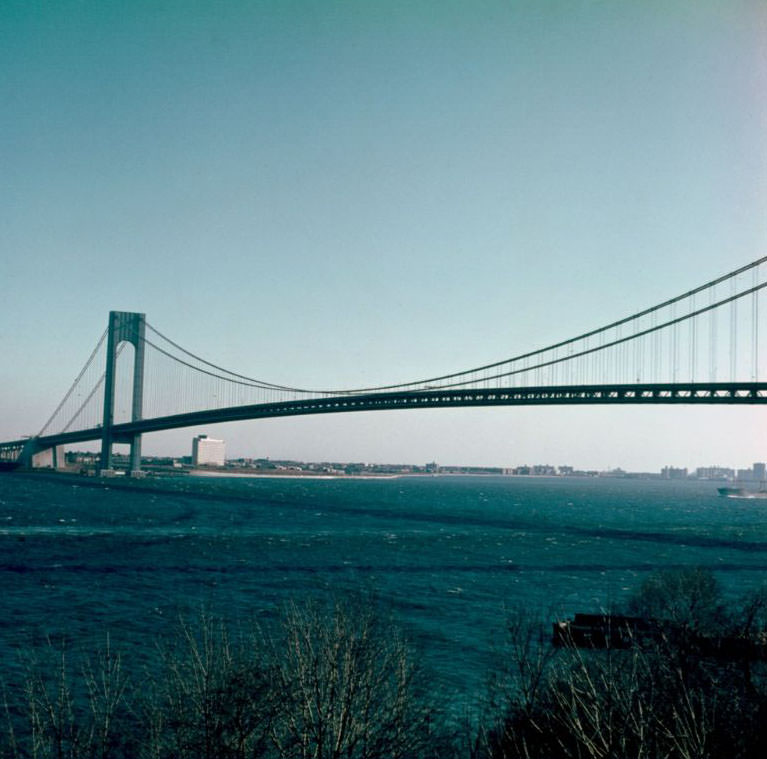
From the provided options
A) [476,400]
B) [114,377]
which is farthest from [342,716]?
[114,377]

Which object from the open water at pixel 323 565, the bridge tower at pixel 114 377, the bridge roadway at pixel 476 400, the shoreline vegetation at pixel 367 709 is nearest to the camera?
the shoreline vegetation at pixel 367 709

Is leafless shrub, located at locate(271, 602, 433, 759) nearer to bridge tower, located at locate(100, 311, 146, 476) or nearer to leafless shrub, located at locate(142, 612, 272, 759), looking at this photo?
leafless shrub, located at locate(142, 612, 272, 759)

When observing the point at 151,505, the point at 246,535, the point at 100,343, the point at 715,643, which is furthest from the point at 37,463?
the point at 715,643

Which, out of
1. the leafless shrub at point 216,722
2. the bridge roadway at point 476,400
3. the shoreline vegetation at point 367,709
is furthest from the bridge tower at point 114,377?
the leafless shrub at point 216,722

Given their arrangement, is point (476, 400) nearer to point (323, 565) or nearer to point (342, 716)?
point (323, 565)

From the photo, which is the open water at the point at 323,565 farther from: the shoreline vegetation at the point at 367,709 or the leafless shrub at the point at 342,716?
the leafless shrub at the point at 342,716

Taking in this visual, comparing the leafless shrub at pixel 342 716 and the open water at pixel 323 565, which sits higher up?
the leafless shrub at pixel 342 716
